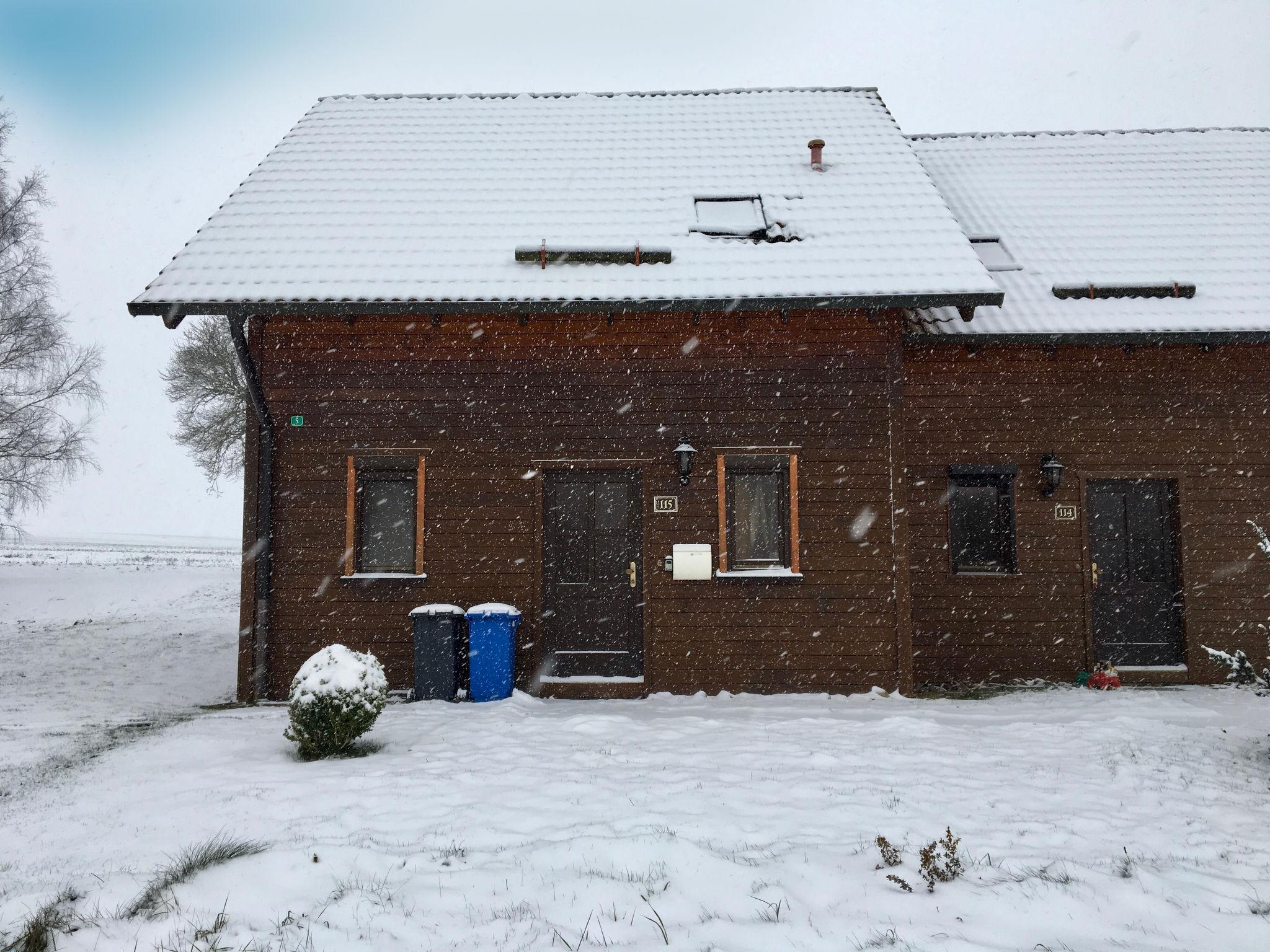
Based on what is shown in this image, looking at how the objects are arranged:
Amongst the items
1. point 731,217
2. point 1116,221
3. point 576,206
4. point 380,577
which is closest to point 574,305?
point 576,206

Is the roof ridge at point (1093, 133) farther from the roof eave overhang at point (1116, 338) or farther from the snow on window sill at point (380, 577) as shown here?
the snow on window sill at point (380, 577)

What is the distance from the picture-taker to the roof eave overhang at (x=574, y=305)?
7.80 meters

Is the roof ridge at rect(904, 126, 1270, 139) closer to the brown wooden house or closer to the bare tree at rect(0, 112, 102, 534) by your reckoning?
the brown wooden house

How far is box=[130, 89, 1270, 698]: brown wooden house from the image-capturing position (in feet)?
26.7

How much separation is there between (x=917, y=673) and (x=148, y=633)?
1245cm

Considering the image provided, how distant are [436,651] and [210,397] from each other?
1625 centimetres

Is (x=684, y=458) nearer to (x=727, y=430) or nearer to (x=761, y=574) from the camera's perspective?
(x=727, y=430)

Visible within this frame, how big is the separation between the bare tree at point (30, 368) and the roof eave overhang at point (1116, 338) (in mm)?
18761

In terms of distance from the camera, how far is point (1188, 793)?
4.80m

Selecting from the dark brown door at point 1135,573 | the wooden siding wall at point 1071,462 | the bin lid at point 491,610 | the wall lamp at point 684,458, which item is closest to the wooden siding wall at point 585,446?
the wall lamp at point 684,458

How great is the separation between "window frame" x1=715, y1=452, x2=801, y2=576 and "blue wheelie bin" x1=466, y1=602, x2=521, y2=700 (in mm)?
2386

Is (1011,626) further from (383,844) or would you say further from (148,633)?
(148,633)

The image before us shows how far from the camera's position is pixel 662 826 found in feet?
13.6

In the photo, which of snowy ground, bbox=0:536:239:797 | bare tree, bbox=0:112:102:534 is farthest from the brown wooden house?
bare tree, bbox=0:112:102:534
